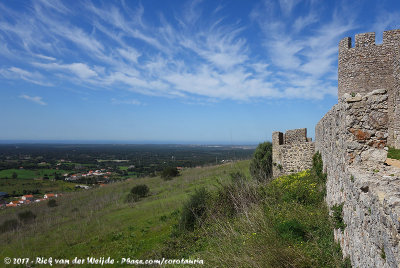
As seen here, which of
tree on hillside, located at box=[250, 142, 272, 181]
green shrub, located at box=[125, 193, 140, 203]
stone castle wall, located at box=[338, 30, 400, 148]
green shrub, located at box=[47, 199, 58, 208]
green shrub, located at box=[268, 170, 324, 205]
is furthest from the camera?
green shrub, located at box=[47, 199, 58, 208]

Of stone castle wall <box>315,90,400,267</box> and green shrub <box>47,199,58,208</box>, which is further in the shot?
green shrub <box>47,199,58,208</box>

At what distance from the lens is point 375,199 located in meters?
2.48

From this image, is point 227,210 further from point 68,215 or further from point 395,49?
point 68,215

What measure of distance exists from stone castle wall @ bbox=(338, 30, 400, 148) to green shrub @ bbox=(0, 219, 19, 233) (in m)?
28.8

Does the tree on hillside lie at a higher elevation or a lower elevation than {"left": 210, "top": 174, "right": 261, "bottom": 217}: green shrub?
higher

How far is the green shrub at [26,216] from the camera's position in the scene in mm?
22634

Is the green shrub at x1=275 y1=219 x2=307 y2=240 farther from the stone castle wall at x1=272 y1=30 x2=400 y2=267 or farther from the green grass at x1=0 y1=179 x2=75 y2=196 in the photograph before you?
the green grass at x1=0 y1=179 x2=75 y2=196

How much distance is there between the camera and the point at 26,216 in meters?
23.4

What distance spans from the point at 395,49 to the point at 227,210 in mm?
12531

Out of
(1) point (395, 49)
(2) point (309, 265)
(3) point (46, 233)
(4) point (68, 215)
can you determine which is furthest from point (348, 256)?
(4) point (68, 215)

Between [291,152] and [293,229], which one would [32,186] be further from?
[293,229]

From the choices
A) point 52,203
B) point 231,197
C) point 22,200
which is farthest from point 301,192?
point 22,200

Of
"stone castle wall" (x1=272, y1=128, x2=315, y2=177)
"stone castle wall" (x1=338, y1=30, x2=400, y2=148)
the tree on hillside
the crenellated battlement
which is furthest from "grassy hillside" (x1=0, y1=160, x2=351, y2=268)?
the crenellated battlement

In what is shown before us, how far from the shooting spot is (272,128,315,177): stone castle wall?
1180 cm
